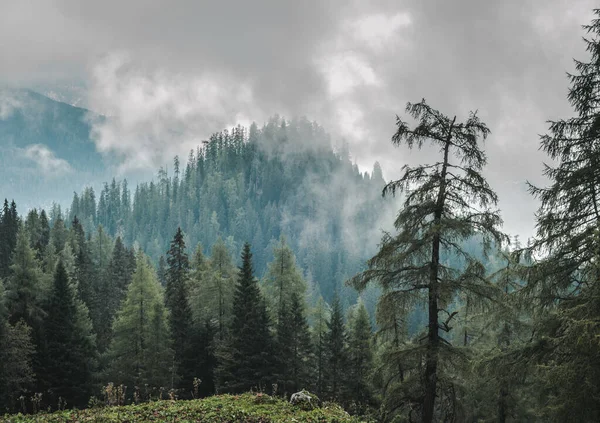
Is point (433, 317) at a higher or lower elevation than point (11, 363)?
higher

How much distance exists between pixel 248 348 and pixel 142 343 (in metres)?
9.49

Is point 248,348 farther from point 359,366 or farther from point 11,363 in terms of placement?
point 11,363

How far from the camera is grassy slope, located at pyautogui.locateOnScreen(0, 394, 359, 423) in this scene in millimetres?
10500

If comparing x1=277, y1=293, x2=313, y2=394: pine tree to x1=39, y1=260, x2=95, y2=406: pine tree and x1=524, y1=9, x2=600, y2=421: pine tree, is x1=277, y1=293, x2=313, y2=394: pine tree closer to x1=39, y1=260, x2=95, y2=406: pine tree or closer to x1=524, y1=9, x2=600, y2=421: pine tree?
x1=39, y1=260, x2=95, y2=406: pine tree

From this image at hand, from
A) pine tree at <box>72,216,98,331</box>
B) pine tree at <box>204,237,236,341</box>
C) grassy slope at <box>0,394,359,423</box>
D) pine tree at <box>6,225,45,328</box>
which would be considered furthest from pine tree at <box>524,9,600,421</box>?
pine tree at <box>72,216,98,331</box>

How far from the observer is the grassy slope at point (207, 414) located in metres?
10.5

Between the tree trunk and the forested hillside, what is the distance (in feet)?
402

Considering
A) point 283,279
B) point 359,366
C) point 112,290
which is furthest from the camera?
point 112,290

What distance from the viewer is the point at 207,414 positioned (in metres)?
10.9

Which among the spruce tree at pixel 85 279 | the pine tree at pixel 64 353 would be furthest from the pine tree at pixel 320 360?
the spruce tree at pixel 85 279

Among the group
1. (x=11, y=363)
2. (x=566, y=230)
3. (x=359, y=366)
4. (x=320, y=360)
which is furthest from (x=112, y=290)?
(x=566, y=230)

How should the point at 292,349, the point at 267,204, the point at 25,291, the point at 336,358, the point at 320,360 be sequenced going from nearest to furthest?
the point at 292,349, the point at 336,358, the point at 25,291, the point at 320,360, the point at 267,204

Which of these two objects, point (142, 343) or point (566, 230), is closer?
point (566, 230)

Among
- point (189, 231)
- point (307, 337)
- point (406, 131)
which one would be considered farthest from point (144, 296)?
point (189, 231)
